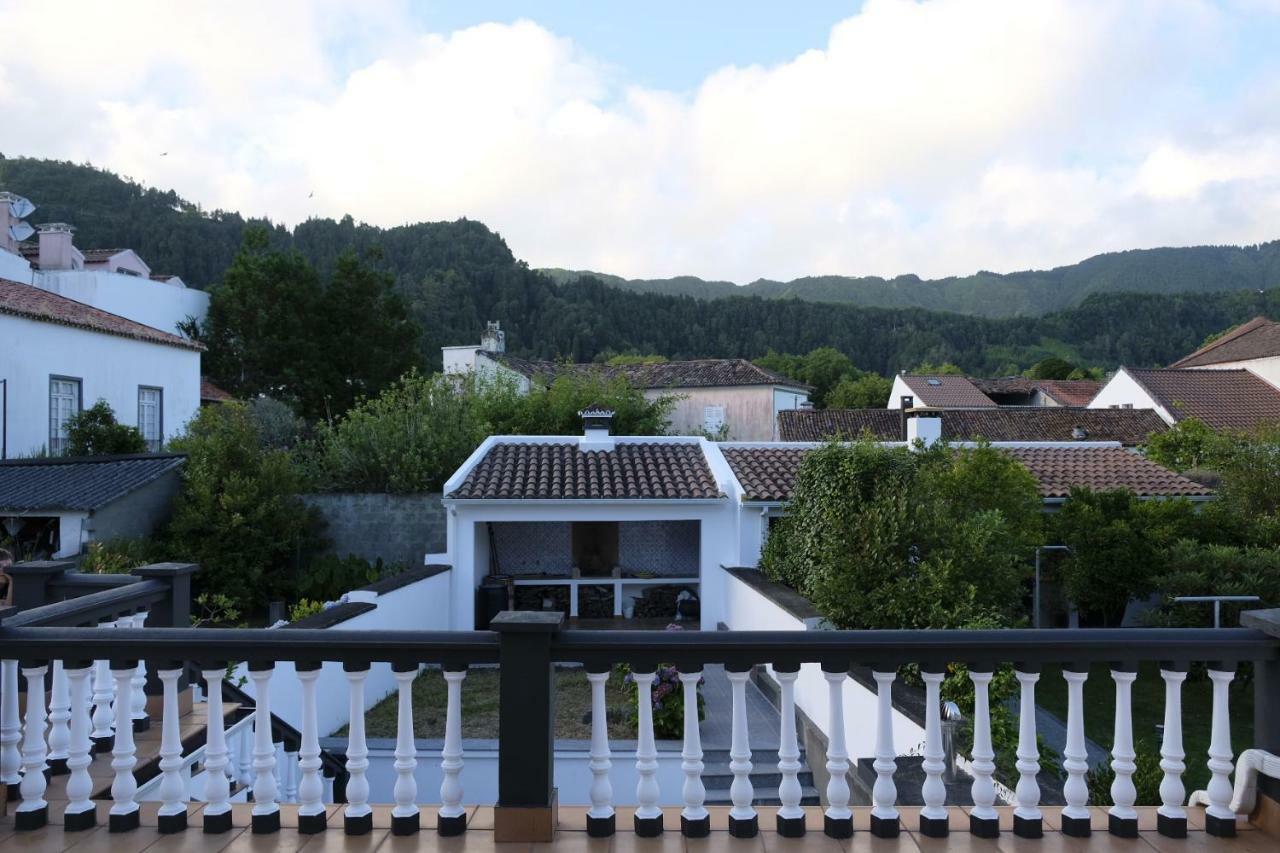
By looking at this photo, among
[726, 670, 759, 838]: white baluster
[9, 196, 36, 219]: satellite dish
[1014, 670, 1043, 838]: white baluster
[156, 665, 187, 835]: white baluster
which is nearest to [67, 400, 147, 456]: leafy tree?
[9, 196, 36, 219]: satellite dish

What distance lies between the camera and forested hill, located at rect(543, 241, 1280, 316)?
117688 millimetres

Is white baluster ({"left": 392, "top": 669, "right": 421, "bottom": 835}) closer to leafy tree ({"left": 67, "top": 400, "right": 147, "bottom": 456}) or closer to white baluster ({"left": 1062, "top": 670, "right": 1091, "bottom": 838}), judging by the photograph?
white baluster ({"left": 1062, "top": 670, "right": 1091, "bottom": 838})

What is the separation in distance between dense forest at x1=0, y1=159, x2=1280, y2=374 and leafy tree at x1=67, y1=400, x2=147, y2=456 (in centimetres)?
2107

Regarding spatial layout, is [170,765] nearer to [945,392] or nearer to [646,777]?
[646,777]

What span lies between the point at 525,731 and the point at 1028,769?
1785mm

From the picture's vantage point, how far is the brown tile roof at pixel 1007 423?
3269 cm

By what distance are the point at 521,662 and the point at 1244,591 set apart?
40.7 ft

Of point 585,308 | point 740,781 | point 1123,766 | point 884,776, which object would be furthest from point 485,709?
point 585,308

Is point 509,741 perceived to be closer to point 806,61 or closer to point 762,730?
point 762,730

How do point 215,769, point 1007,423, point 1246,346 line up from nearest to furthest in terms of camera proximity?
point 215,769 → point 1007,423 → point 1246,346

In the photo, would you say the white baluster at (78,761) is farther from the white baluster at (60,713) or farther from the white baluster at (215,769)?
the white baluster at (215,769)

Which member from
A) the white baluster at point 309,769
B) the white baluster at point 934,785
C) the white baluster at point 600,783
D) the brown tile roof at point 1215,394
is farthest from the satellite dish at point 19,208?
the brown tile roof at point 1215,394

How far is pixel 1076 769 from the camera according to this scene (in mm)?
3066

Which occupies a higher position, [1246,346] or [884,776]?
[1246,346]
